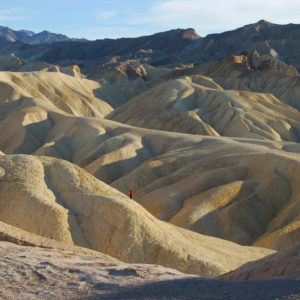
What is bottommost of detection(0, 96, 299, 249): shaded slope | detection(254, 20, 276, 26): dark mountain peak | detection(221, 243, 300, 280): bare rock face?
detection(0, 96, 299, 249): shaded slope

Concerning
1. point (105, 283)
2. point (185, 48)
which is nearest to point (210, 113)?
point (105, 283)

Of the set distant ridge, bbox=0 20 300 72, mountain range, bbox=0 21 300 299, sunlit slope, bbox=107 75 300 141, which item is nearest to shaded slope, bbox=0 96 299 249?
mountain range, bbox=0 21 300 299

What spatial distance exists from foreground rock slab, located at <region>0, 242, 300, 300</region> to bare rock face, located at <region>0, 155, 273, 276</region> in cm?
654

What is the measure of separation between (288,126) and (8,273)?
193ft

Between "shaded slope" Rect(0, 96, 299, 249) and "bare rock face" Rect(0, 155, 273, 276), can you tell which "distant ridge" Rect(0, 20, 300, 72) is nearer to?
"shaded slope" Rect(0, 96, 299, 249)

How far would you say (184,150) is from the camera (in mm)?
42250

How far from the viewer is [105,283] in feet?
28.9

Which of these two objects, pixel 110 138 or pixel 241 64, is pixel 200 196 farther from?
pixel 241 64

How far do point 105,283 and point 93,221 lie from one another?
8939mm

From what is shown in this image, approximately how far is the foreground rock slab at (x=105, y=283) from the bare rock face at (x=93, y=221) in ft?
21.5

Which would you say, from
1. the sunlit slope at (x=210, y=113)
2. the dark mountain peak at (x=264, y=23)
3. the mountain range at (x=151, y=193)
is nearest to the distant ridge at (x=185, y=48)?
the dark mountain peak at (x=264, y=23)

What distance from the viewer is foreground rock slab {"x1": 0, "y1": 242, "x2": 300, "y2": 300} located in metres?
7.91

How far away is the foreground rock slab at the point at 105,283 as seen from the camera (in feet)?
26.0

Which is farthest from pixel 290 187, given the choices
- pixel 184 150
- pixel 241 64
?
pixel 241 64
